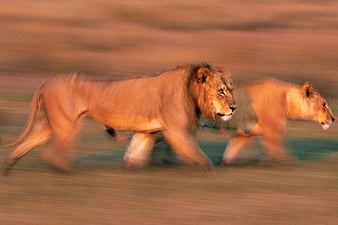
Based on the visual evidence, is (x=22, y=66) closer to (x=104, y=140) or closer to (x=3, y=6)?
(x=3, y=6)

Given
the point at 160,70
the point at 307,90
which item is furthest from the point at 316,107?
the point at 160,70

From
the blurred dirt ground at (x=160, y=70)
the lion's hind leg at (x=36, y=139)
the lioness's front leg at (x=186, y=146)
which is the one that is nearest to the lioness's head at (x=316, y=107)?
the blurred dirt ground at (x=160, y=70)

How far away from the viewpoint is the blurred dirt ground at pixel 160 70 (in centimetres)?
720

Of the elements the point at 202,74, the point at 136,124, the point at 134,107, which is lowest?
the point at 136,124

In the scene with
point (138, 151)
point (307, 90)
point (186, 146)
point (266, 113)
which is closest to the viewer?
point (186, 146)

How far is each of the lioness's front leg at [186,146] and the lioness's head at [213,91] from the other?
37 cm

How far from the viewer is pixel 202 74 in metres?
8.51

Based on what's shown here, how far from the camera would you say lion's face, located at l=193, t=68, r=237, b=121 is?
8.52 meters

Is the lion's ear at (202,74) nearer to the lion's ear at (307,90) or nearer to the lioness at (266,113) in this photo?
the lioness at (266,113)

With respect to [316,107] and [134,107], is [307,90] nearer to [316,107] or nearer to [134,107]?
[316,107]

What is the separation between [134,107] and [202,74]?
0.67 m

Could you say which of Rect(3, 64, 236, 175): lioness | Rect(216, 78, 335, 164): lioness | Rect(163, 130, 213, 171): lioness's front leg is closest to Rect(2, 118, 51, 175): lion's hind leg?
Rect(3, 64, 236, 175): lioness

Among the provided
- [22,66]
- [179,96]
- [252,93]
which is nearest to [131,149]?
[179,96]

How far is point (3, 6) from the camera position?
23.3 m
